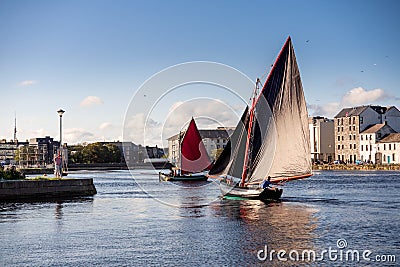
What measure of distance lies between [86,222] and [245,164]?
19.3 metres

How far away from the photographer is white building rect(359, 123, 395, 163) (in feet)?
533

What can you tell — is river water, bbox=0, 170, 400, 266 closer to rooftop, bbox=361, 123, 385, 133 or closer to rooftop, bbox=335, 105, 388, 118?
rooftop, bbox=361, 123, 385, 133

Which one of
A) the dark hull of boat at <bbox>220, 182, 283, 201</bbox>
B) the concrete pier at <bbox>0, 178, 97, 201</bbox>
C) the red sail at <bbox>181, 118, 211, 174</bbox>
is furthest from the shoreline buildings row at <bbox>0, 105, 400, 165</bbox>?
the dark hull of boat at <bbox>220, 182, 283, 201</bbox>

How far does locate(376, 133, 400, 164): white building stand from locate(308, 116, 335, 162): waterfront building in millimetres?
23553

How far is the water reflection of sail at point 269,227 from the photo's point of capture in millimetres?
26281

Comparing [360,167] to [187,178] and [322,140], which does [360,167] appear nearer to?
[322,140]

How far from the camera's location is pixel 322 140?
602 feet

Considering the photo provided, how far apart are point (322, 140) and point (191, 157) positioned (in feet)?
322

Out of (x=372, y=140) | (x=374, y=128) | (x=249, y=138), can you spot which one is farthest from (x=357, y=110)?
(x=249, y=138)

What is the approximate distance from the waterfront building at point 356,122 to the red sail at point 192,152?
A: 281 ft

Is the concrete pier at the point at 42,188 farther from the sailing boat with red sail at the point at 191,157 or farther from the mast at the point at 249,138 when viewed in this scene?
the sailing boat with red sail at the point at 191,157

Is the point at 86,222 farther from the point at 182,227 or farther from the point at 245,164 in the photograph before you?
the point at 245,164

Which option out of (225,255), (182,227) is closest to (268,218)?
(182,227)

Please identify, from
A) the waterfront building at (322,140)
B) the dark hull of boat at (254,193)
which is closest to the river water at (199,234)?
the dark hull of boat at (254,193)
